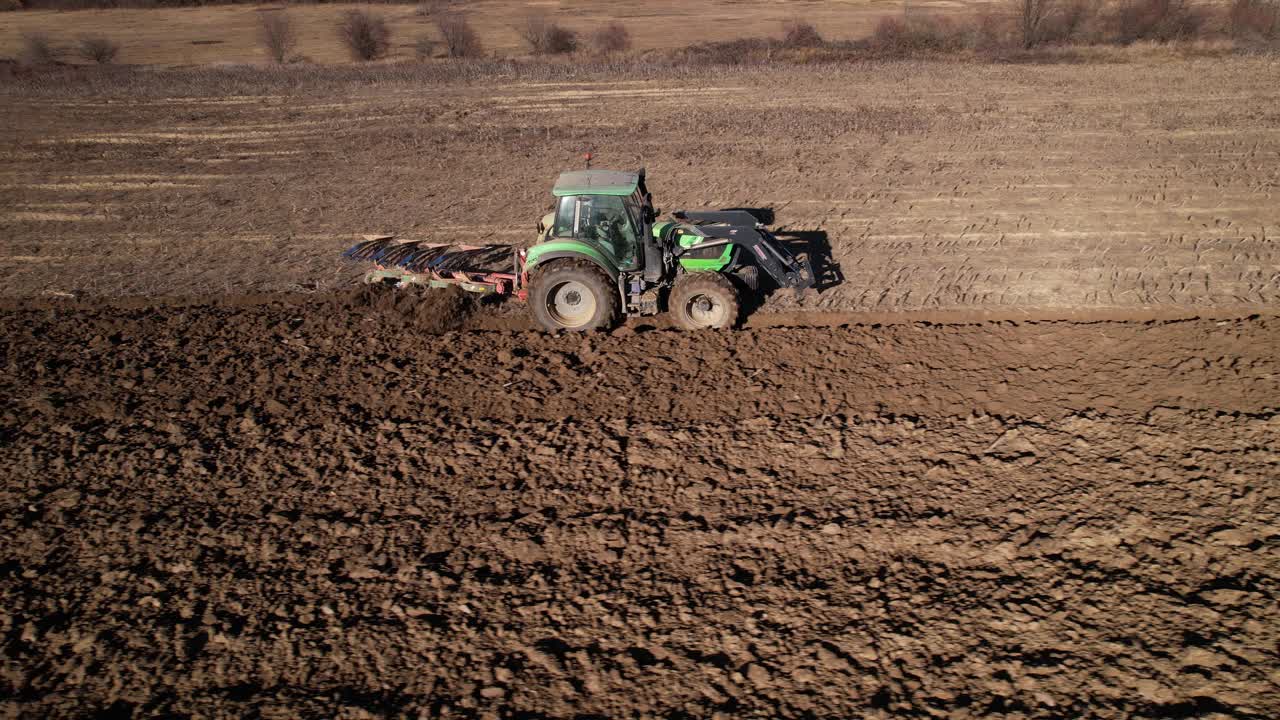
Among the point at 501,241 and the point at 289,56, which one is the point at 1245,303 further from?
the point at 289,56

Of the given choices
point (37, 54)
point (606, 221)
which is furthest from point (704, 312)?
point (37, 54)

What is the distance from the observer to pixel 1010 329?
9.18 meters

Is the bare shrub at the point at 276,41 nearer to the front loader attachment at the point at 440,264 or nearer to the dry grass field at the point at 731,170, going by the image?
the dry grass field at the point at 731,170

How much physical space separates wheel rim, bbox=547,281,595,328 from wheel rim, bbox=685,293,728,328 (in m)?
1.08

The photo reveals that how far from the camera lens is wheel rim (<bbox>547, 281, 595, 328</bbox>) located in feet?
30.4

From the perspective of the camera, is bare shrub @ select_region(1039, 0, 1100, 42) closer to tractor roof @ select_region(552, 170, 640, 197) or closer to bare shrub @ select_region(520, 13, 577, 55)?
bare shrub @ select_region(520, 13, 577, 55)

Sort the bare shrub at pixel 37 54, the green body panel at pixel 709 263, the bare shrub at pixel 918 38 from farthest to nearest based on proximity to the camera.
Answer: the bare shrub at pixel 37 54 < the bare shrub at pixel 918 38 < the green body panel at pixel 709 263

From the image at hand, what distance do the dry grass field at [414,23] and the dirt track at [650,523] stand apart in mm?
21609

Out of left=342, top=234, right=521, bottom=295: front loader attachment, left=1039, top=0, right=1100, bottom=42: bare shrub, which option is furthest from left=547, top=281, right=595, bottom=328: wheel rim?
left=1039, top=0, right=1100, bottom=42: bare shrub

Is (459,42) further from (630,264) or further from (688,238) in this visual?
(630,264)

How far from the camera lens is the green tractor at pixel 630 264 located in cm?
895

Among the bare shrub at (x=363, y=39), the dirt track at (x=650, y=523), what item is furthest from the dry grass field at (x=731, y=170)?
the bare shrub at (x=363, y=39)

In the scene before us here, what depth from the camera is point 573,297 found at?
9.35 m

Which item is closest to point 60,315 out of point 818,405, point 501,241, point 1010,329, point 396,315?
point 396,315
